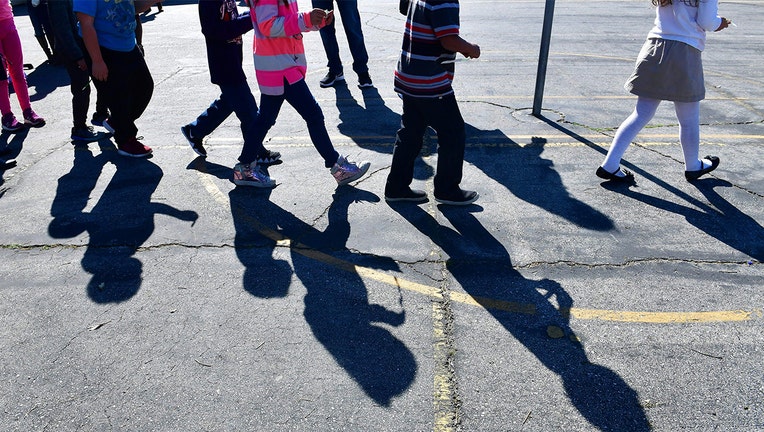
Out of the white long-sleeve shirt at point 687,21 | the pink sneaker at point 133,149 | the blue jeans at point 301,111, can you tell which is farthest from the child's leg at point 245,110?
the white long-sleeve shirt at point 687,21

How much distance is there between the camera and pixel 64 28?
18.9ft

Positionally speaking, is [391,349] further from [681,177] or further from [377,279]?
[681,177]

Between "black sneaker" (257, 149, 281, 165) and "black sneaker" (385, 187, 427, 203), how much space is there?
138 cm

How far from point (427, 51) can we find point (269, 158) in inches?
83.6

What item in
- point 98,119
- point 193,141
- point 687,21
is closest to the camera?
point 687,21

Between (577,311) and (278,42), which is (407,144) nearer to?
(278,42)

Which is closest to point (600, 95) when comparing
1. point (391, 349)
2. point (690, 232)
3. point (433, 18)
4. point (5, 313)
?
point (690, 232)

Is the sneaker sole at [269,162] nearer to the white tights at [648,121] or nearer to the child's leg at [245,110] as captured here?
the child's leg at [245,110]

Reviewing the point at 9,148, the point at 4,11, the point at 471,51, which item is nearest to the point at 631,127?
the point at 471,51

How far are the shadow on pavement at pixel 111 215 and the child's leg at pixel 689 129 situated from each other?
3969 mm

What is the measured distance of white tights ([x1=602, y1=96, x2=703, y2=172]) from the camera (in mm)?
4945

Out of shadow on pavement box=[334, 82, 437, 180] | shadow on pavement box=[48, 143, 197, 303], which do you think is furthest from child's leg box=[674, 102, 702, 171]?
shadow on pavement box=[48, 143, 197, 303]

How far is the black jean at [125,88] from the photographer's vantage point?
18.5 feet

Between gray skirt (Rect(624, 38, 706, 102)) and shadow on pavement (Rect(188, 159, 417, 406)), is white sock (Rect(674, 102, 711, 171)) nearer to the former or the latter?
gray skirt (Rect(624, 38, 706, 102))
